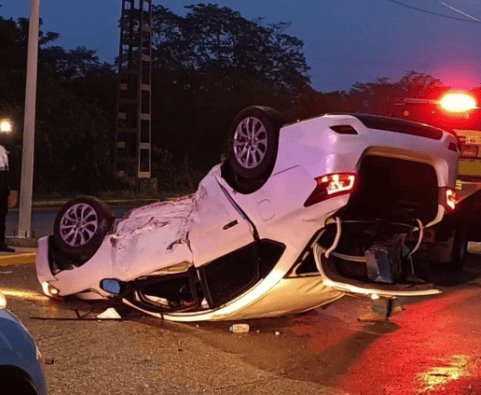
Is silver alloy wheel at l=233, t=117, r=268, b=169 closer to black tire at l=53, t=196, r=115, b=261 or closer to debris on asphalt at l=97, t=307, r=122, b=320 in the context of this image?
black tire at l=53, t=196, r=115, b=261

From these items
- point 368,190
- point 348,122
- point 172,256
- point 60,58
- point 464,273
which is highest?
point 60,58

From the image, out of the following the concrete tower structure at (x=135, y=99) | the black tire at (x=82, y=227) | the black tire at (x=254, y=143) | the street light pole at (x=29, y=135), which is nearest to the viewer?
the black tire at (x=254, y=143)

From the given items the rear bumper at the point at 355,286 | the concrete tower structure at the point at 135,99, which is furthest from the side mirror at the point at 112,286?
the concrete tower structure at the point at 135,99

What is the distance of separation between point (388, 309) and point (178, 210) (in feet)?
7.38

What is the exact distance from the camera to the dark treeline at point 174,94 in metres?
34.9

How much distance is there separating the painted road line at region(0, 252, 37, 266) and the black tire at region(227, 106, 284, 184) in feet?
16.3

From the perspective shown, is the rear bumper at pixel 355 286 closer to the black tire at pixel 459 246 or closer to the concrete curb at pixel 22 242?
the black tire at pixel 459 246

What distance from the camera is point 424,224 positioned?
287 inches

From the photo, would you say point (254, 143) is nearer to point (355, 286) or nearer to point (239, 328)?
point (355, 286)

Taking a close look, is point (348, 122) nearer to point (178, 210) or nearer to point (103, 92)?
point (178, 210)

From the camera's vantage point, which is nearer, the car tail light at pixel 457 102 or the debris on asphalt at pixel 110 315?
the debris on asphalt at pixel 110 315

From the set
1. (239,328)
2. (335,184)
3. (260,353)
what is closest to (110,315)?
(239,328)

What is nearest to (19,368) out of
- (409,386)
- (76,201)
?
(409,386)

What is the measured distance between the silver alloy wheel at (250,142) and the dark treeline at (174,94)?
1599 centimetres
